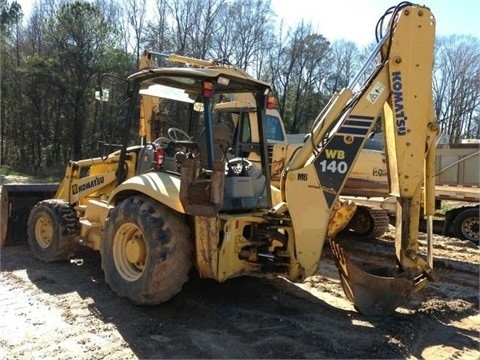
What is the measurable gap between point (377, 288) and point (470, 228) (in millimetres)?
6656

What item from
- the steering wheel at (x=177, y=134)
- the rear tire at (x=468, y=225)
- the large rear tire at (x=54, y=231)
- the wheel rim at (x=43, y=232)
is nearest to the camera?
the steering wheel at (x=177, y=134)

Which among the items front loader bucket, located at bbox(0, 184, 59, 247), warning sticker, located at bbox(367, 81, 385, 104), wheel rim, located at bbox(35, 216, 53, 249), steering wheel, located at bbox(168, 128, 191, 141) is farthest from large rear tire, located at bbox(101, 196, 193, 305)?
front loader bucket, located at bbox(0, 184, 59, 247)

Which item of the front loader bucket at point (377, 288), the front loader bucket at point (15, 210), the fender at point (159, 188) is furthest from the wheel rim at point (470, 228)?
the front loader bucket at point (15, 210)

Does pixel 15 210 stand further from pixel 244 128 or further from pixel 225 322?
pixel 225 322

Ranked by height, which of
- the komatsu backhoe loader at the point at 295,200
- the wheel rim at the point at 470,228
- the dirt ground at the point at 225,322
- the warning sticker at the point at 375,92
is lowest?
the dirt ground at the point at 225,322

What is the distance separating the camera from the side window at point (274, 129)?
34.3ft

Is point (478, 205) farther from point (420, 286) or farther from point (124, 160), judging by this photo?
point (124, 160)

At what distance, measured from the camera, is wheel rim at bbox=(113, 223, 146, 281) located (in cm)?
472

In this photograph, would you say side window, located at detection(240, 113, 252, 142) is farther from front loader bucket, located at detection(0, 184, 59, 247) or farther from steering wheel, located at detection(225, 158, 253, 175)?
front loader bucket, located at detection(0, 184, 59, 247)

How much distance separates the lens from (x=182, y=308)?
15.3 feet

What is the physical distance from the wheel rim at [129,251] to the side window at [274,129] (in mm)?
6068

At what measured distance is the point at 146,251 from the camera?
4.55 m

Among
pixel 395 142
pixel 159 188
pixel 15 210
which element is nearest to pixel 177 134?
pixel 159 188

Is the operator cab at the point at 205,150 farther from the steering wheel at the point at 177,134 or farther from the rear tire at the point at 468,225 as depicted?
the rear tire at the point at 468,225
